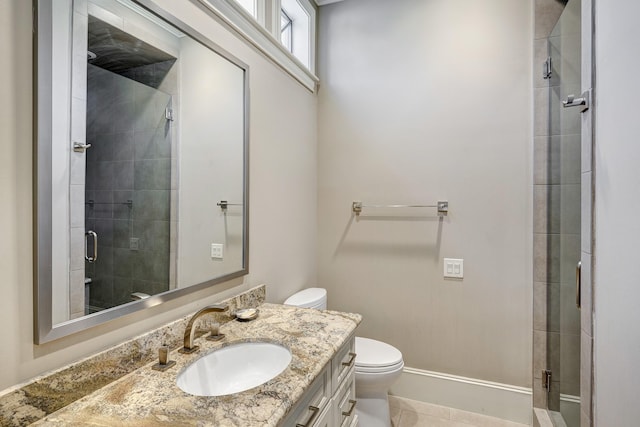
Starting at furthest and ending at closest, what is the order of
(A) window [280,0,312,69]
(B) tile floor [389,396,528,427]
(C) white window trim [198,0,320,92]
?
(A) window [280,0,312,69] → (B) tile floor [389,396,528,427] → (C) white window trim [198,0,320,92]

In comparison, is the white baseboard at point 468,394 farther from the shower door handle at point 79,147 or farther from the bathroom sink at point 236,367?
the shower door handle at point 79,147

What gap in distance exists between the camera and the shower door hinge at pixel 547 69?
1983 mm

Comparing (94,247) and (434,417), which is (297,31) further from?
(434,417)

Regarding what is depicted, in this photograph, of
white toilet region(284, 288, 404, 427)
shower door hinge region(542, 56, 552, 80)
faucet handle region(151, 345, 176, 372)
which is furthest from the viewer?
shower door hinge region(542, 56, 552, 80)

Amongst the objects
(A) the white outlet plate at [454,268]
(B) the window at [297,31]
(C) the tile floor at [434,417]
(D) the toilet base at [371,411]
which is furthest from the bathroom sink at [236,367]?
(B) the window at [297,31]

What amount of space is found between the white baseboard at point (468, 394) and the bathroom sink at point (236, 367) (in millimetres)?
1461

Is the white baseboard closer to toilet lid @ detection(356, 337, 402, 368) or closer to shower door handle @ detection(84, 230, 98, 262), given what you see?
toilet lid @ detection(356, 337, 402, 368)

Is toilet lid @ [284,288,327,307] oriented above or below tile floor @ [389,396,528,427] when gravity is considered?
above

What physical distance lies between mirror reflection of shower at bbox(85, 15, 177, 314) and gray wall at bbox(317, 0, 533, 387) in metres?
1.45

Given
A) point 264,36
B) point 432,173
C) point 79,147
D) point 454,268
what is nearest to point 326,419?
point 79,147

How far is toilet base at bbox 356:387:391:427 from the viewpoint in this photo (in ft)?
6.25

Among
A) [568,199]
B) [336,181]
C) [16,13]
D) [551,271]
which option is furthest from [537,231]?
[16,13]

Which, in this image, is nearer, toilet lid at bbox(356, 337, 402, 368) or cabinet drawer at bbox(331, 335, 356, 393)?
cabinet drawer at bbox(331, 335, 356, 393)

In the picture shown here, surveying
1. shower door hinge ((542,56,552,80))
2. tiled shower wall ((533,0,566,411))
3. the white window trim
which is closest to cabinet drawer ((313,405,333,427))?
tiled shower wall ((533,0,566,411))
